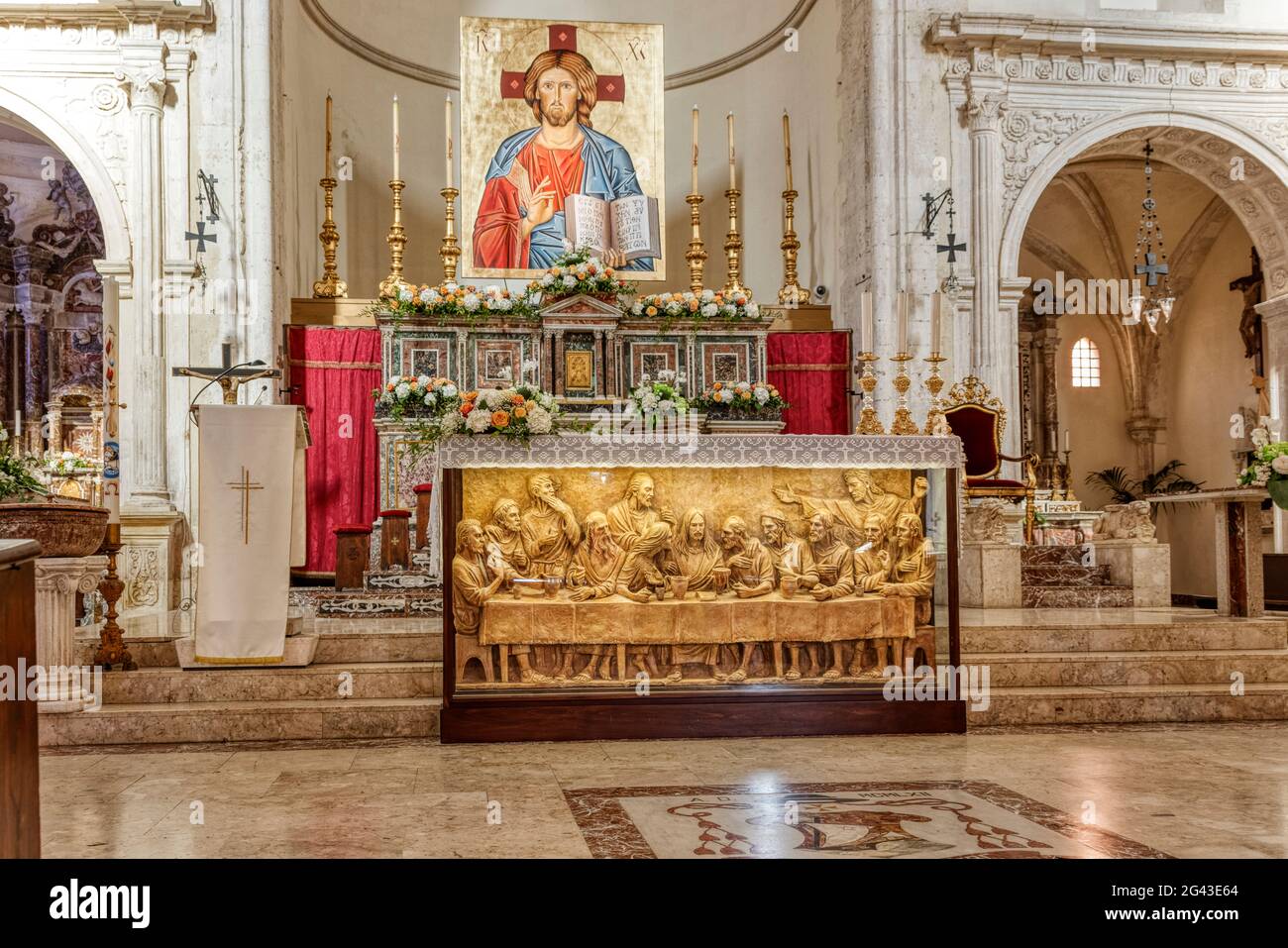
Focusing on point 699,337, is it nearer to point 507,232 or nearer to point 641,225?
point 641,225

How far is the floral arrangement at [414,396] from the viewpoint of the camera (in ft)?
34.6

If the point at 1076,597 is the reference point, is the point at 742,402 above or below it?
above

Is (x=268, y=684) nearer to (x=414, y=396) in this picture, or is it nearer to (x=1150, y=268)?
(x=414, y=396)

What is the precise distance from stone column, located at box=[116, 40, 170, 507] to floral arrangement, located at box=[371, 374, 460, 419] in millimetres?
2032

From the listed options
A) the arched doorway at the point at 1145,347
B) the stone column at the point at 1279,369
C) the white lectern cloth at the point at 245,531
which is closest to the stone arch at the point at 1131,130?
the stone column at the point at 1279,369

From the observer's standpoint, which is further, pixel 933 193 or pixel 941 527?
pixel 933 193

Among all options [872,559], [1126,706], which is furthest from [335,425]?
[1126,706]

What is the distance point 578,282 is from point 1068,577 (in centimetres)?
509

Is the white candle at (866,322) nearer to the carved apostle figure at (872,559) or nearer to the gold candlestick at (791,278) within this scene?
the gold candlestick at (791,278)

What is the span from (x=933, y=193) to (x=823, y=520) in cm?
643

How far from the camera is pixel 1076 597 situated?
943 cm
